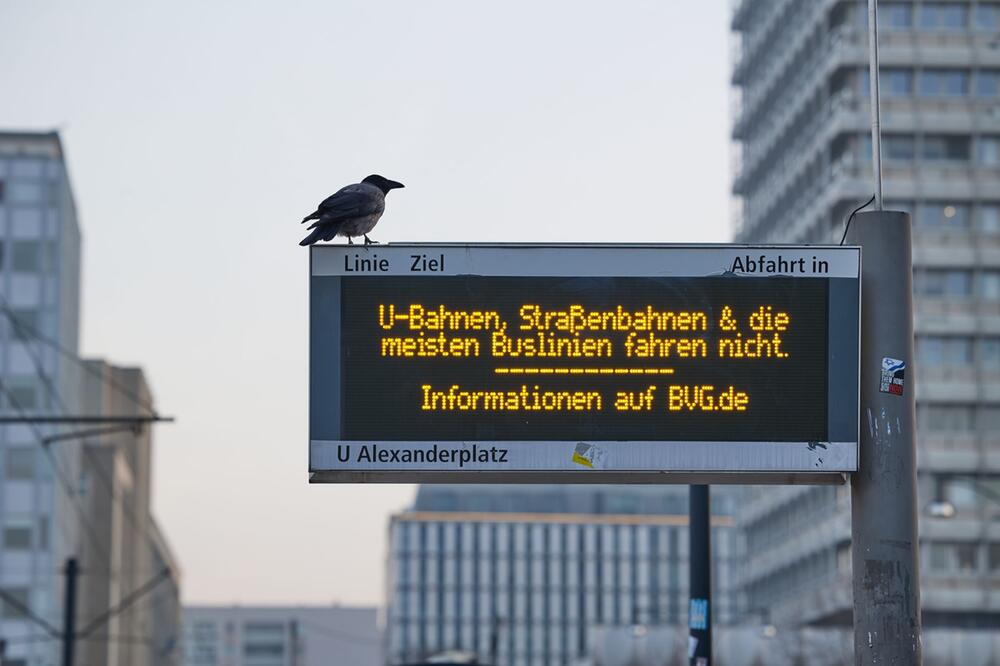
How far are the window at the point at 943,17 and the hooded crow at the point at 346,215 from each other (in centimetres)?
7436

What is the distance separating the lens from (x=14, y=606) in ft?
273

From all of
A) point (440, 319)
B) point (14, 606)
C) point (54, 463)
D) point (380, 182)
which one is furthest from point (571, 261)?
point (54, 463)

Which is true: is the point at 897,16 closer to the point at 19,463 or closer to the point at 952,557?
the point at 952,557

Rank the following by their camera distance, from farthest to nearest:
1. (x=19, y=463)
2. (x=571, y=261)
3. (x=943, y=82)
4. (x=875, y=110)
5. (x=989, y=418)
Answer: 1. (x=943, y=82)
2. (x=19, y=463)
3. (x=989, y=418)
4. (x=875, y=110)
5. (x=571, y=261)

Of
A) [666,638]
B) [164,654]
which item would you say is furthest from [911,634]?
[164,654]

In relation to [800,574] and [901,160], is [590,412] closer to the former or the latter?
[901,160]

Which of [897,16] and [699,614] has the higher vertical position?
[897,16]

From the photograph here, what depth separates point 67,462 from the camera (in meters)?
90.0

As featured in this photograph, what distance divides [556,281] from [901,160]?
73839mm

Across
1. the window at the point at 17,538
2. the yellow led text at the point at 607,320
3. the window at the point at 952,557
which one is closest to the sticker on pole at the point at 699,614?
the yellow led text at the point at 607,320

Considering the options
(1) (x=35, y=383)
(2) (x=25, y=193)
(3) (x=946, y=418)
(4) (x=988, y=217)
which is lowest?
(3) (x=946, y=418)

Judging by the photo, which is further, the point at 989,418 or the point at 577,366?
the point at 989,418

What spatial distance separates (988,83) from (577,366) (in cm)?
7510

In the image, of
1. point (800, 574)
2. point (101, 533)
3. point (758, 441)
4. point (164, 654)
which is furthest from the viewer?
point (164, 654)
